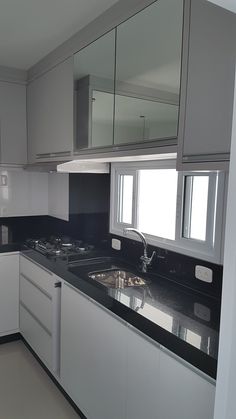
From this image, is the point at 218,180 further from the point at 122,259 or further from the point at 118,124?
the point at 122,259

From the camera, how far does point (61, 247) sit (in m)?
2.78

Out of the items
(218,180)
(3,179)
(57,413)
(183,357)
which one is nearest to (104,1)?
Answer: (218,180)

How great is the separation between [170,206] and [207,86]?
98 centimetres

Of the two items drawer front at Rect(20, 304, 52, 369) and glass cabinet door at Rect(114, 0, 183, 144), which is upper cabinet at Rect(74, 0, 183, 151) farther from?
drawer front at Rect(20, 304, 52, 369)

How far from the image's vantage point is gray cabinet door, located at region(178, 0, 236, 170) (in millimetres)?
1180

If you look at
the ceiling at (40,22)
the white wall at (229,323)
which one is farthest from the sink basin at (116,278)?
the ceiling at (40,22)

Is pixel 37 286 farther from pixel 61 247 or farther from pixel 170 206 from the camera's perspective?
pixel 170 206

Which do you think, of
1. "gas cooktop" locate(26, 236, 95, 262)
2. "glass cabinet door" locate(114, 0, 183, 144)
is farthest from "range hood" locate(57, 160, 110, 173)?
"gas cooktop" locate(26, 236, 95, 262)

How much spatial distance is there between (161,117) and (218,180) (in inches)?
18.6

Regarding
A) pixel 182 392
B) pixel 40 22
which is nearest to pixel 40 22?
pixel 40 22

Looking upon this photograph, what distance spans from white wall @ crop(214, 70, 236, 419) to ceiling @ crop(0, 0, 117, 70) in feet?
4.53

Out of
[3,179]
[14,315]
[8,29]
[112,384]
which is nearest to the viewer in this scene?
[112,384]

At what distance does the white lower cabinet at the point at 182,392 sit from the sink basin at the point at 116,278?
82 centimetres

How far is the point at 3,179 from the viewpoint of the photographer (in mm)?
3176
